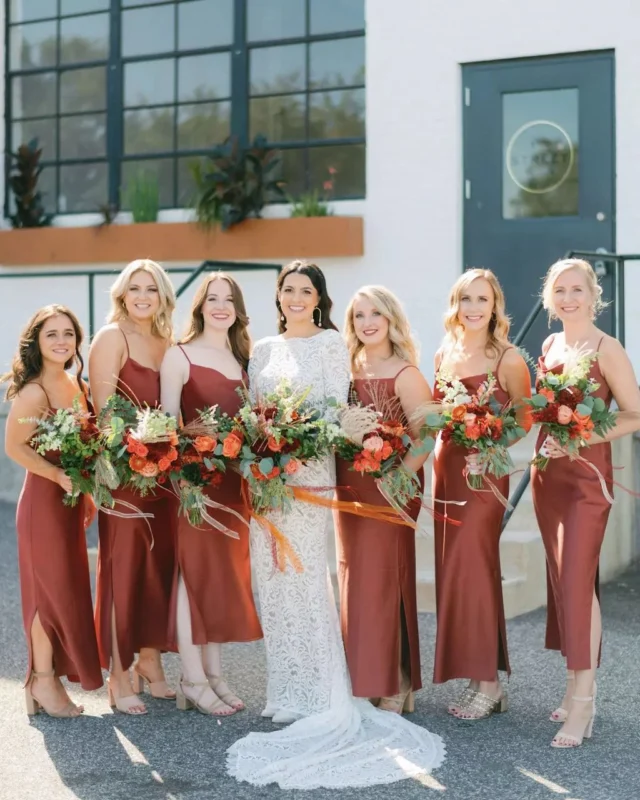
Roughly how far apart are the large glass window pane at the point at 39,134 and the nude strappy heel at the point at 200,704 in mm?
6617

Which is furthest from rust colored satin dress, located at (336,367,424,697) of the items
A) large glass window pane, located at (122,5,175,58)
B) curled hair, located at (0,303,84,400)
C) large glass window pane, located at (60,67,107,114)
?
large glass window pane, located at (60,67,107,114)

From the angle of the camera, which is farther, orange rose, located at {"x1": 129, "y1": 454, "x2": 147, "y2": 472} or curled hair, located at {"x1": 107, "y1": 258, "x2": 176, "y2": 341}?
curled hair, located at {"x1": 107, "y1": 258, "x2": 176, "y2": 341}

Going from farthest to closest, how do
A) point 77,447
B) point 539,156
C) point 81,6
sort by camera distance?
point 81,6, point 539,156, point 77,447

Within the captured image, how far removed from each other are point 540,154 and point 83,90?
13.9 feet

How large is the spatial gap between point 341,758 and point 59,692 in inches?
53.6

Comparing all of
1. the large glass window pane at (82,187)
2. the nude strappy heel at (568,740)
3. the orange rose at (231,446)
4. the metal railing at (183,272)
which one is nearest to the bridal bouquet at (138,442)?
the orange rose at (231,446)

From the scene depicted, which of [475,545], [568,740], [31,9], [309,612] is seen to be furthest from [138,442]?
[31,9]

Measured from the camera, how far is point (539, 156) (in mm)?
8617

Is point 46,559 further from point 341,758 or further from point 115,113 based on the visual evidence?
point 115,113

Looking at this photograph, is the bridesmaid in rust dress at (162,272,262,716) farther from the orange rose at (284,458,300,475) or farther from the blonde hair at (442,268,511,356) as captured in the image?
the blonde hair at (442,268,511,356)

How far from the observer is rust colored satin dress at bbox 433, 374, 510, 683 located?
495 centimetres

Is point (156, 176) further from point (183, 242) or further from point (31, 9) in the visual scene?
point (31, 9)

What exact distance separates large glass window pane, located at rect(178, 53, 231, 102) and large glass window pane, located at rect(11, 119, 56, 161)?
1.35 metres

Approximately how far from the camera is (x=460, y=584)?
16.4 feet
